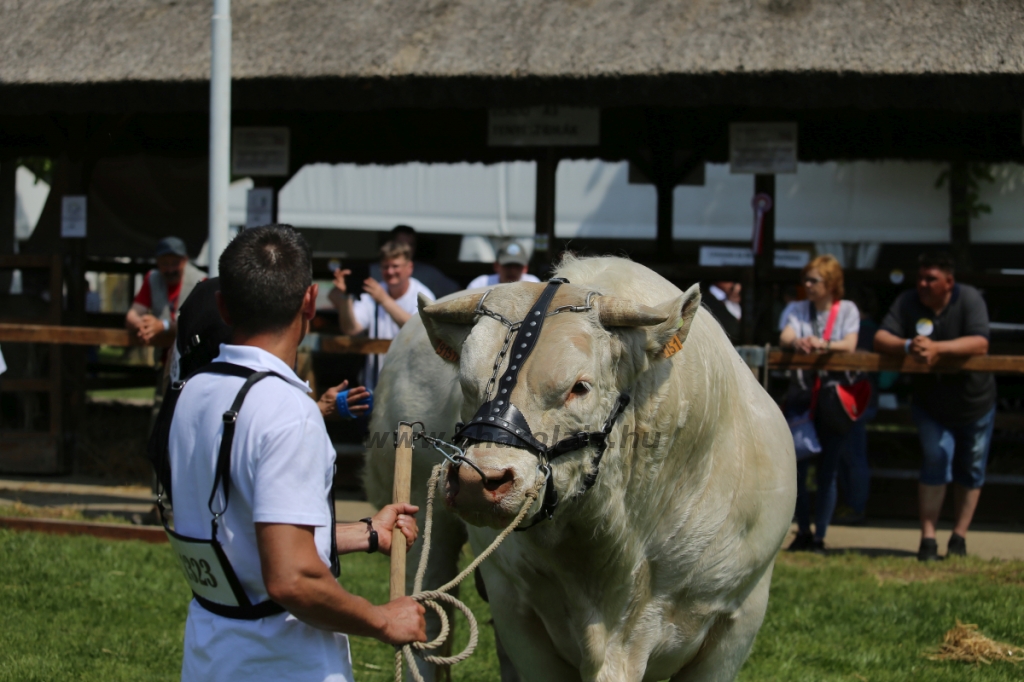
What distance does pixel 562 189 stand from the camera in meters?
15.1

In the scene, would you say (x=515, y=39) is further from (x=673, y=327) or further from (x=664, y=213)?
(x=673, y=327)

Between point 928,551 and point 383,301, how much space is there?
3971mm

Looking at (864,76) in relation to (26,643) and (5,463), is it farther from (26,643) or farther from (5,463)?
(5,463)

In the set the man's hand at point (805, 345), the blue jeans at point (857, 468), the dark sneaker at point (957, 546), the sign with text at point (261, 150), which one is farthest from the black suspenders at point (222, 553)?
the sign with text at point (261, 150)

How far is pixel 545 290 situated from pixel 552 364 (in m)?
0.37

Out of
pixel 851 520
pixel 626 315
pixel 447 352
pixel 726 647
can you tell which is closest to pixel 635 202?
pixel 851 520

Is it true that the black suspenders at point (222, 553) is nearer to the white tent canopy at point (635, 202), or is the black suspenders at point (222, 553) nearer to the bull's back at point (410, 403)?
the bull's back at point (410, 403)

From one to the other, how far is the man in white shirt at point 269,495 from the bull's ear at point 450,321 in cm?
81

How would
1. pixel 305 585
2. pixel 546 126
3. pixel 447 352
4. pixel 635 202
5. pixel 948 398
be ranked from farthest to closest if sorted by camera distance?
pixel 635 202 → pixel 546 126 → pixel 948 398 → pixel 447 352 → pixel 305 585

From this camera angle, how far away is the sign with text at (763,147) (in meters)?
8.48

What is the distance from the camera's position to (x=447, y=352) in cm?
335

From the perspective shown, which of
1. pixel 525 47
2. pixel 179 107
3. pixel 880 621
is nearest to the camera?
pixel 880 621

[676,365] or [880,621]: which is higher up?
[676,365]

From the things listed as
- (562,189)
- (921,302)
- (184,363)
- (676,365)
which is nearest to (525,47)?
(921,302)
